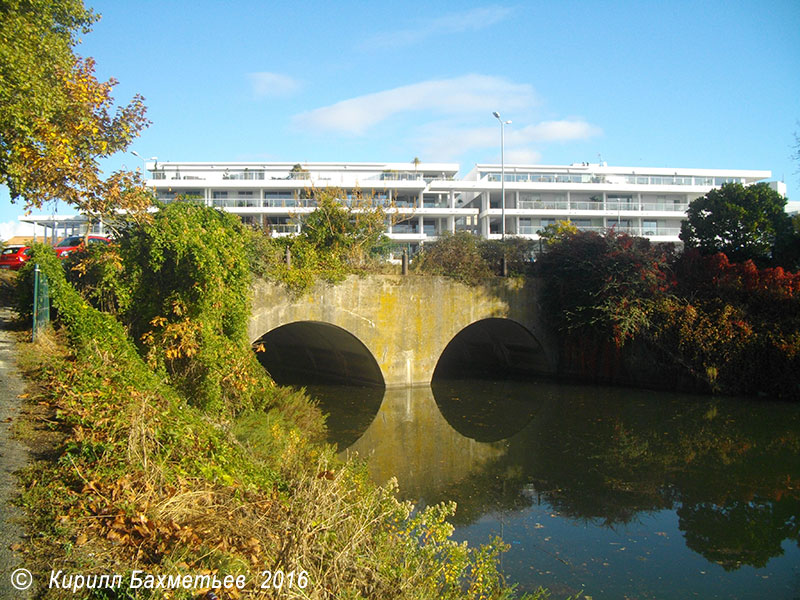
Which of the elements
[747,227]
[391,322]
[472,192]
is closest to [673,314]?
[747,227]

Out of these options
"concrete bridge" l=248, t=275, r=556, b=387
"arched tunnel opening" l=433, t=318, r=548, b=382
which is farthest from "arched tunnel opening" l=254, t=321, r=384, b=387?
"arched tunnel opening" l=433, t=318, r=548, b=382

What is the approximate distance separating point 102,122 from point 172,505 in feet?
28.5

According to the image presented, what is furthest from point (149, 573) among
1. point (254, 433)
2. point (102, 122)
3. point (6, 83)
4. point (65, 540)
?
point (102, 122)

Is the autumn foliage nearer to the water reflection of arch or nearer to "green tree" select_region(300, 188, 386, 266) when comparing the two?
the water reflection of arch

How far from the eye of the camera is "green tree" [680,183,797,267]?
22078 millimetres

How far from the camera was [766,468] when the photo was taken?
1206 centimetres

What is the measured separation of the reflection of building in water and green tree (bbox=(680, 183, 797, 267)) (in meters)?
12.7

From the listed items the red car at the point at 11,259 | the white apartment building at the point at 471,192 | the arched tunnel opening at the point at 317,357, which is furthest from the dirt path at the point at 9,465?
the white apartment building at the point at 471,192

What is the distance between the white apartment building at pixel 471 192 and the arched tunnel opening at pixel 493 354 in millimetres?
15828

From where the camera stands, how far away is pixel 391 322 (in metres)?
18.9

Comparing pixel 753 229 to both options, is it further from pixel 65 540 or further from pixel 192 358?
pixel 65 540

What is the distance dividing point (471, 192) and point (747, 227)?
27.0m

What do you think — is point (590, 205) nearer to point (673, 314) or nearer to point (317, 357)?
point (673, 314)

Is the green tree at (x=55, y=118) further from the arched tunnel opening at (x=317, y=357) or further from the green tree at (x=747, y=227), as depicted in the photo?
the green tree at (x=747, y=227)
